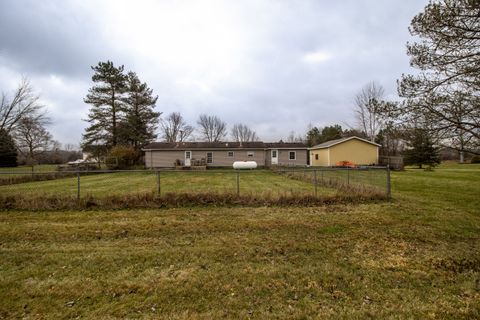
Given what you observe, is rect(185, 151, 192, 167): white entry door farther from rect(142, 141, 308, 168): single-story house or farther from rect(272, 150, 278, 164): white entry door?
rect(272, 150, 278, 164): white entry door

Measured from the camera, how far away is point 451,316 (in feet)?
8.38

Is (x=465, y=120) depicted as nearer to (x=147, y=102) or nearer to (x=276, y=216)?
(x=276, y=216)

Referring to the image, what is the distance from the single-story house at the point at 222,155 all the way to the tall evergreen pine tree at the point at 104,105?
6.55m

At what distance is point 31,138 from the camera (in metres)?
30.6

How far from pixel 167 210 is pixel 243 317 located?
5.40 meters

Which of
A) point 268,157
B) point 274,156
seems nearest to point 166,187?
point 268,157

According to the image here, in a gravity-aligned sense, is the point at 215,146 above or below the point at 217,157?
above

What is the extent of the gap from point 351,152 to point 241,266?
85.8 ft

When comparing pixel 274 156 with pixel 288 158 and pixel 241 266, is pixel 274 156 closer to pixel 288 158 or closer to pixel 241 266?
pixel 288 158

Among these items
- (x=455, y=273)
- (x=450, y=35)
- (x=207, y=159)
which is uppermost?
(x=450, y=35)

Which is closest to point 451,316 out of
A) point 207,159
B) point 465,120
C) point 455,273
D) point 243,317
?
point 455,273

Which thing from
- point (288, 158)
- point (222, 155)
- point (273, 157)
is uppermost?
point (222, 155)

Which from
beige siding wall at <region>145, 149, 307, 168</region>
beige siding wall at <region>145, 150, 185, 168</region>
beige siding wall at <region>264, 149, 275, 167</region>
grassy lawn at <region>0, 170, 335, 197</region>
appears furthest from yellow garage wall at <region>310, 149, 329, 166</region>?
beige siding wall at <region>145, 150, 185, 168</region>

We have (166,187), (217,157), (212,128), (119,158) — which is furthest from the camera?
(212,128)
